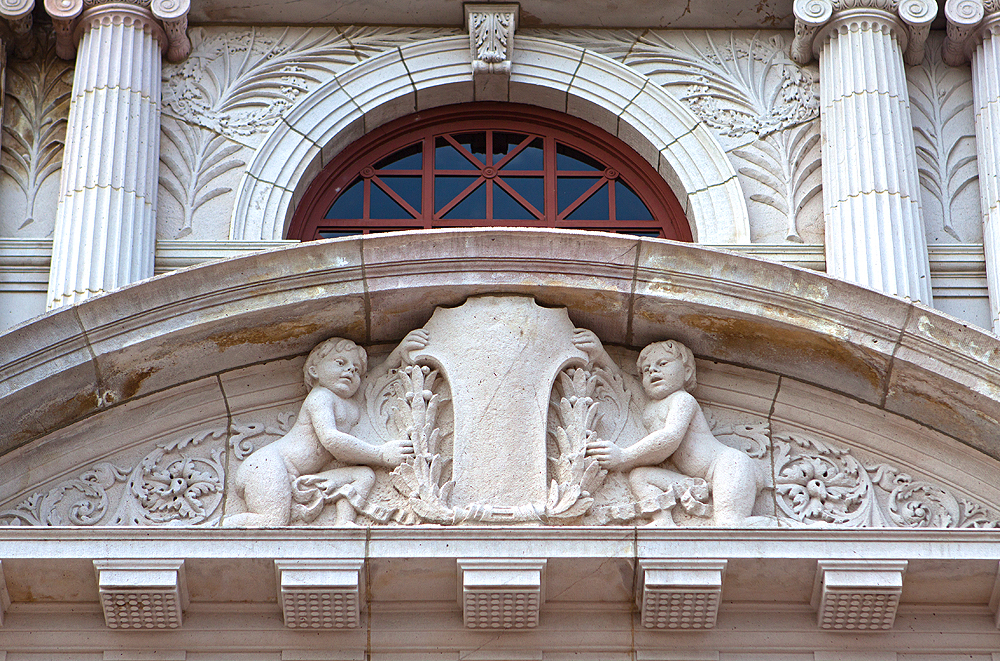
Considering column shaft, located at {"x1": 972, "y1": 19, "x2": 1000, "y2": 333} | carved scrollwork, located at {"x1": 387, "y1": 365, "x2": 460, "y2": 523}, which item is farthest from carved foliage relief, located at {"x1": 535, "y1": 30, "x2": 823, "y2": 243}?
carved scrollwork, located at {"x1": 387, "y1": 365, "x2": 460, "y2": 523}

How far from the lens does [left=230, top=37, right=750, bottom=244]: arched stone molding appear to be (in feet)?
34.0

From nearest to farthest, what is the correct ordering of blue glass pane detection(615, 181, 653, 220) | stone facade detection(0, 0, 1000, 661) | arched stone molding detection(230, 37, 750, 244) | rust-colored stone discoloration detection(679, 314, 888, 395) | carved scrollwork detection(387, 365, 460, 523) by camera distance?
stone facade detection(0, 0, 1000, 661), carved scrollwork detection(387, 365, 460, 523), rust-colored stone discoloration detection(679, 314, 888, 395), arched stone molding detection(230, 37, 750, 244), blue glass pane detection(615, 181, 653, 220)

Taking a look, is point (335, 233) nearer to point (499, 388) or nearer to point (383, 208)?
point (383, 208)

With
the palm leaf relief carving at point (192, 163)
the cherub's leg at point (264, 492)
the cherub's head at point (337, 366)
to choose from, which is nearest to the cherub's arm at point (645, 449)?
the cherub's head at point (337, 366)

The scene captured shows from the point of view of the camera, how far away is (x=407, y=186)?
10.9 meters

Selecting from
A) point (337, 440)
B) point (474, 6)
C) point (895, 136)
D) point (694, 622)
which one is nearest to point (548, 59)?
point (474, 6)

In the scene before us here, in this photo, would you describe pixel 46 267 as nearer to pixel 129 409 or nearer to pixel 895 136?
pixel 129 409

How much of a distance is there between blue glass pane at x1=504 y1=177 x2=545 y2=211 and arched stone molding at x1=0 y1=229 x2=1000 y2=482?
1.71 metres

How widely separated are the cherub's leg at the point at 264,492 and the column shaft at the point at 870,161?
137 inches

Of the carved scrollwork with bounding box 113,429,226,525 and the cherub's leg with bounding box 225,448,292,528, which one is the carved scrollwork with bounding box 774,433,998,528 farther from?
the carved scrollwork with bounding box 113,429,226,525

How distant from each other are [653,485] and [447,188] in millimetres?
3021

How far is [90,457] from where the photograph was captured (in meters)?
8.96

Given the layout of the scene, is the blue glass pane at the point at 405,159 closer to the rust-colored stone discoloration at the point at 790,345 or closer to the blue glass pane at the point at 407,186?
the blue glass pane at the point at 407,186

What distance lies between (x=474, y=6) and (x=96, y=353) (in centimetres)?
385
